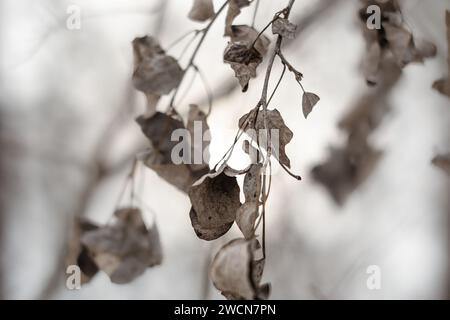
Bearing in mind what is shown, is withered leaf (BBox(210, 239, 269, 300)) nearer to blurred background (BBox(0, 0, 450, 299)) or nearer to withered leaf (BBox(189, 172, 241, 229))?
withered leaf (BBox(189, 172, 241, 229))

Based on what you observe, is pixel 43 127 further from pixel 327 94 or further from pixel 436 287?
pixel 436 287

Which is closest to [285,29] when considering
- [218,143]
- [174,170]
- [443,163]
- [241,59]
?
[241,59]

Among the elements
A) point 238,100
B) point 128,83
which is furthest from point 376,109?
point 128,83

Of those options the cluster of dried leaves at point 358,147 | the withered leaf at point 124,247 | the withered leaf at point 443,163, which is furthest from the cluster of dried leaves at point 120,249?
the cluster of dried leaves at point 358,147

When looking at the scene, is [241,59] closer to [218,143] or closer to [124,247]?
[124,247]

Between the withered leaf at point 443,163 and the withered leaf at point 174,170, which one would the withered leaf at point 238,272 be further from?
the withered leaf at point 443,163

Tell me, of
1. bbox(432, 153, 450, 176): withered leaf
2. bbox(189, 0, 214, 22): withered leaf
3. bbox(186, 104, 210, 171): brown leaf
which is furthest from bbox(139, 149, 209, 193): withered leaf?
bbox(432, 153, 450, 176): withered leaf
